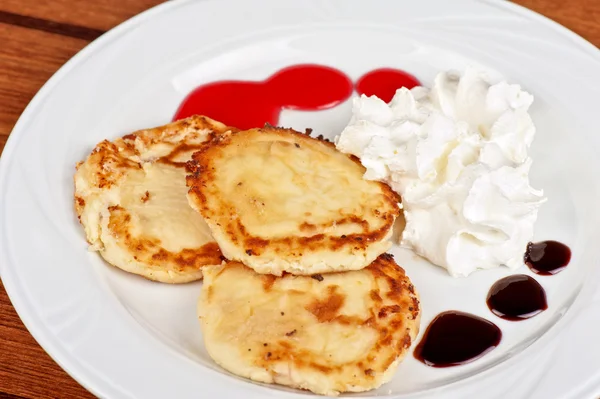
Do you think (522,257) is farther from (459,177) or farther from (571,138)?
(571,138)

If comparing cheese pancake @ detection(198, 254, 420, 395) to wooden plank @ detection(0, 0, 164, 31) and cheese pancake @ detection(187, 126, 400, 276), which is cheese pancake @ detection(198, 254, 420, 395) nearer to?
cheese pancake @ detection(187, 126, 400, 276)

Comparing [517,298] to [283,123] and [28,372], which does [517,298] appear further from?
[28,372]

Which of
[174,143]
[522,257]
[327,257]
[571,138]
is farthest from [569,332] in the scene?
[174,143]

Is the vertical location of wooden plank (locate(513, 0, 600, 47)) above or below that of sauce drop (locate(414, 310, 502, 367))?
above

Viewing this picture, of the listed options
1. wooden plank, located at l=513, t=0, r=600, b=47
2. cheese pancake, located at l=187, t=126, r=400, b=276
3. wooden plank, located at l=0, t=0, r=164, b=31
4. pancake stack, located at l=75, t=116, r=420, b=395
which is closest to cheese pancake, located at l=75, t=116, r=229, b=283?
pancake stack, located at l=75, t=116, r=420, b=395

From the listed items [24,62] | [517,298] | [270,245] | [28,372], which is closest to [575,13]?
[517,298]

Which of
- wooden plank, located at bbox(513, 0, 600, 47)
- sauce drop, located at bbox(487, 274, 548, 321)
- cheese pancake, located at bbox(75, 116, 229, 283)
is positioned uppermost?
wooden plank, located at bbox(513, 0, 600, 47)

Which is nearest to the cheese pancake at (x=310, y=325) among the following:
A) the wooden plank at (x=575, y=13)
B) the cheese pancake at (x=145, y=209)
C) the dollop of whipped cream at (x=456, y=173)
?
the cheese pancake at (x=145, y=209)

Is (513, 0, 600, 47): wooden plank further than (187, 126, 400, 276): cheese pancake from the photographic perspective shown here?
Yes
